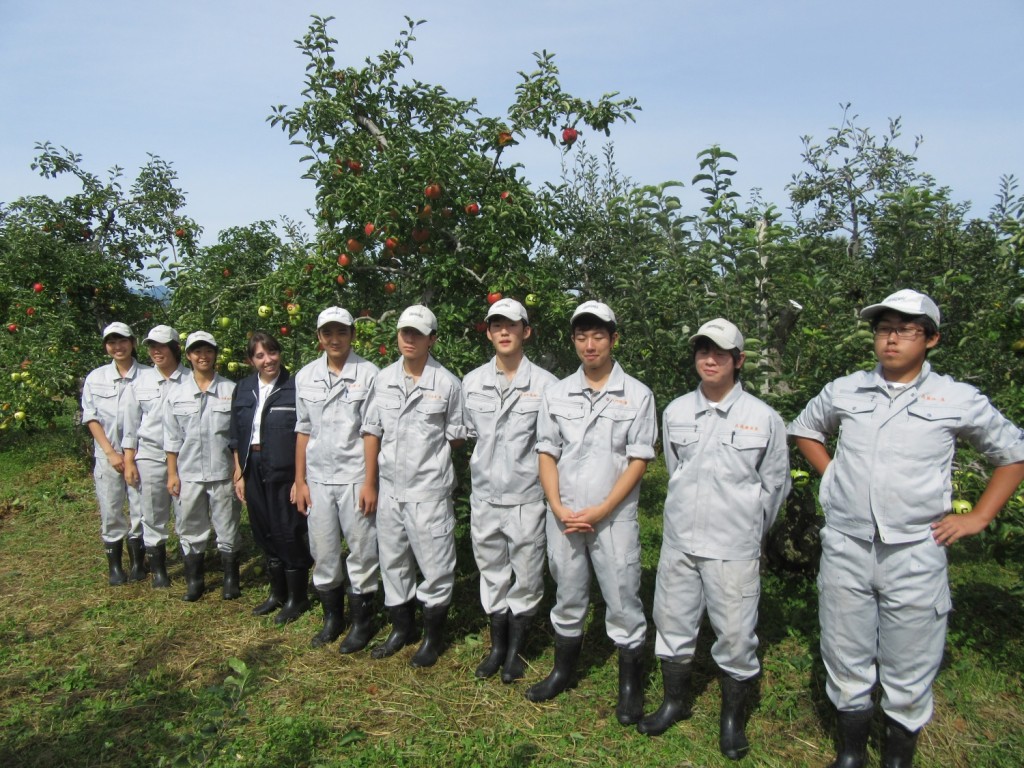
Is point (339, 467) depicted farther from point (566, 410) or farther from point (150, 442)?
point (150, 442)

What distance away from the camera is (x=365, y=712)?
3412mm

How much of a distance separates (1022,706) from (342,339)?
3928 mm

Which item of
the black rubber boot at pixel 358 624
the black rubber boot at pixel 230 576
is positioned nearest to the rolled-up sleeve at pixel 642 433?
the black rubber boot at pixel 358 624

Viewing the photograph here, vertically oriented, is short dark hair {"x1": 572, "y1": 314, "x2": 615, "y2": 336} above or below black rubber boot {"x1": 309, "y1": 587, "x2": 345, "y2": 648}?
above

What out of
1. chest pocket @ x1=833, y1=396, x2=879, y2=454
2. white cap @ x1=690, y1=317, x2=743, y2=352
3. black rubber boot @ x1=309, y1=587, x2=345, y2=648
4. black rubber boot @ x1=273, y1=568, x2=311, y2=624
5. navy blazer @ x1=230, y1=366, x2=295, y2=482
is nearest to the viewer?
chest pocket @ x1=833, y1=396, x2=879, y2=454

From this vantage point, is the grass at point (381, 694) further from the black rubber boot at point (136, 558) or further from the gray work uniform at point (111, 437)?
the gray work uniform at point (111, 437)

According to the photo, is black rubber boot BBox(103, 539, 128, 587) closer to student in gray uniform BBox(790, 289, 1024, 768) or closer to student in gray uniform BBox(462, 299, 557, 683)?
student in gray uniform BBox(462, 299, 557, 683)

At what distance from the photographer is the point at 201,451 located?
463cm

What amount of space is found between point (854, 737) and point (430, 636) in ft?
6.94

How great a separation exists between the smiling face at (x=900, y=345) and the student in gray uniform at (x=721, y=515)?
0.49m

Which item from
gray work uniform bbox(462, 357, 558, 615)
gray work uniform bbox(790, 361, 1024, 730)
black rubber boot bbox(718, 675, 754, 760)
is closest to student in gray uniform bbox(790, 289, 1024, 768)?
gray work uniform bbox(790, 361, 1024, 730)

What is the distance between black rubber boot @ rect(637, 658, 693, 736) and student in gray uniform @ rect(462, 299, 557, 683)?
0.73m

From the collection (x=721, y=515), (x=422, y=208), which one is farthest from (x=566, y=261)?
(x=721, y=515)

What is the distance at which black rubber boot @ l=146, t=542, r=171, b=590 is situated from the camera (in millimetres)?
5027
